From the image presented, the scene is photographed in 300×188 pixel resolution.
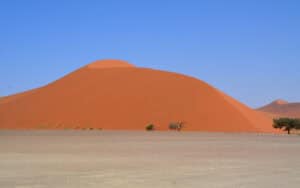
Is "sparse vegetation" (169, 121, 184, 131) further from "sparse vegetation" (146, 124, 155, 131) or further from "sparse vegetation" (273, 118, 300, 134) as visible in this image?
"sparse vegetation" (273, 118, 300, 134)

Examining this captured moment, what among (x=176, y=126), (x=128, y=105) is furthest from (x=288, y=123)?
(x=128, y=105)

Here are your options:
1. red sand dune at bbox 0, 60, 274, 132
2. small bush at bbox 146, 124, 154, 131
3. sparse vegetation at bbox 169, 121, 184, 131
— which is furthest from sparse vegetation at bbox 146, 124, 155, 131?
sparse vegetation at bbox 169, 121, 184, 131

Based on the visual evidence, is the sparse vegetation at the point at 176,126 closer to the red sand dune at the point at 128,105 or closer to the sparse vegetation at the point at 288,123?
the red sand dune at the point at 128,105

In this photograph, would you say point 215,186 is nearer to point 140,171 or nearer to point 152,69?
point 140,171

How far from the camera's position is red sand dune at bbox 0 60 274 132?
8312cm

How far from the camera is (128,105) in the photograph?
88500 mm

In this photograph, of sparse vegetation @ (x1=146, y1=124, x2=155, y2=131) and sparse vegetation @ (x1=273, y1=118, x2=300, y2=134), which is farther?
sparse vegetation @ (x1=273, y1=118, x2=300, y2=134)

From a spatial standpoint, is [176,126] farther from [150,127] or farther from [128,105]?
[128,105]

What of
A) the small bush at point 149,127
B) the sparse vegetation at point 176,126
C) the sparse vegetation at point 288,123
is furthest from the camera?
the sparse vegetation at point 288,123

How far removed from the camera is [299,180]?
1435cm

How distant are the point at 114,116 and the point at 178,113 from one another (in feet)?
33.3

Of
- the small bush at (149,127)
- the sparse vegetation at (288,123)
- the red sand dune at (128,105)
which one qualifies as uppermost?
the red sand dune at (128,105)

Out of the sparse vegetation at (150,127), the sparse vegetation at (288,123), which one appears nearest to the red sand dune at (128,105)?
the sparse vegetation at (150,127)

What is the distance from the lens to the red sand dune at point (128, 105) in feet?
273
